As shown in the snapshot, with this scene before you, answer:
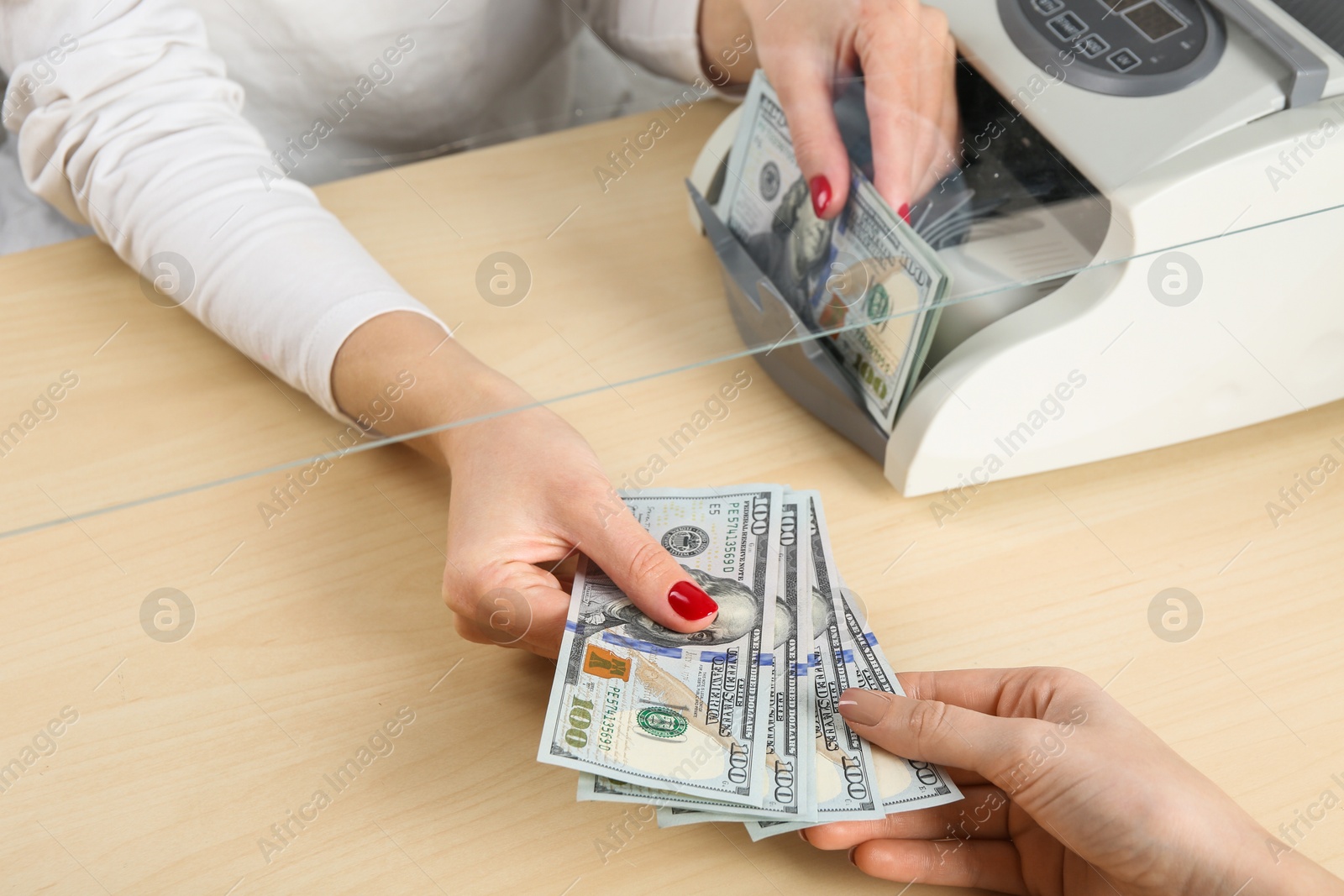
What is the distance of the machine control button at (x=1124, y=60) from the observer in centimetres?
80

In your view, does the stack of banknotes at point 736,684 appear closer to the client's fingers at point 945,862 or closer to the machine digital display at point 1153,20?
the client's fingers at point 945,862

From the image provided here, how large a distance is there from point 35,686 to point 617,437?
0.50m

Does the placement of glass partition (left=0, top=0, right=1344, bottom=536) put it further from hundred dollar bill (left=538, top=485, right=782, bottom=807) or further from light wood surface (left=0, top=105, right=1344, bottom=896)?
hundred dollar bill (left=538, top=485, right=782, bottom=807)

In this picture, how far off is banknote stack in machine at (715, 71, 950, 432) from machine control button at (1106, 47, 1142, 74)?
0.21 meters

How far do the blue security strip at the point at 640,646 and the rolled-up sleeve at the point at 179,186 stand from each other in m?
0.36

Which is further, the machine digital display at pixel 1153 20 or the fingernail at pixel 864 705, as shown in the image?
the machine digital display at pixel 1153 20

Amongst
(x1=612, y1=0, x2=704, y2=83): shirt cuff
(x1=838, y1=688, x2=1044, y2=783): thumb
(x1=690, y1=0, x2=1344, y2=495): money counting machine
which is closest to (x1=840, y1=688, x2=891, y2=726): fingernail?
(x1=838, y1=688, x2=1044, y2=783): thumb

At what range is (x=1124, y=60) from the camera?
31.6 inches

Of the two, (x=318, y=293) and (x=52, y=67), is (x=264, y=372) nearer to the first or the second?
(x=318, y=293)

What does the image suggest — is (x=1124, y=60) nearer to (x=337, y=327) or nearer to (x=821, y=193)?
(x=821, y=193)

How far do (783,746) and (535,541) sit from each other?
0.24 m

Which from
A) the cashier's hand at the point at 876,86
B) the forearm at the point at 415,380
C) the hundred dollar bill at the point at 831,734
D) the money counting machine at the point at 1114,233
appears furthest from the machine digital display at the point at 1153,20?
the forearm at the point at 415,380

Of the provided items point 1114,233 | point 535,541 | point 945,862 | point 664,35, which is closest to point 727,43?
point 664,35

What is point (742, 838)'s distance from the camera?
0.70m
